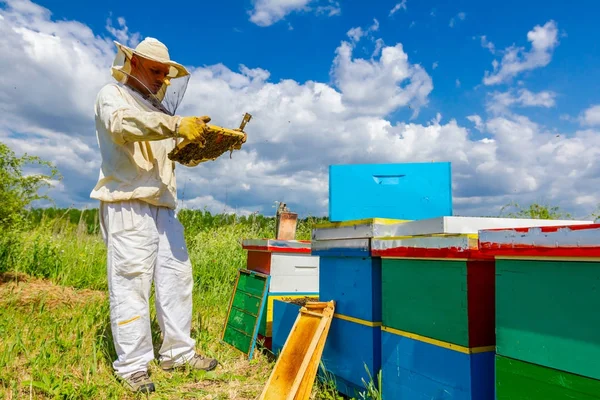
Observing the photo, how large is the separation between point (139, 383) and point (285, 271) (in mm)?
1427

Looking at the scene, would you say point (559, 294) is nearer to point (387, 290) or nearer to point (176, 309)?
point (387, 290)

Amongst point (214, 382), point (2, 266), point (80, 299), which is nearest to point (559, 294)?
point (214, 382)

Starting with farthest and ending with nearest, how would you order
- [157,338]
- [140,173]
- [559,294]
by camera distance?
1. [157,338]
2. [140,173]
3. [559,294]

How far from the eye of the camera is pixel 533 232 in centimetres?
161

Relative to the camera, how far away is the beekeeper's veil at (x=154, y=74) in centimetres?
325

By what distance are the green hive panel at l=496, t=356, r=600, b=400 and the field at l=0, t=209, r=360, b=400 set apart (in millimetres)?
1310

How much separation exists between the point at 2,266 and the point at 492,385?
19.8 feet

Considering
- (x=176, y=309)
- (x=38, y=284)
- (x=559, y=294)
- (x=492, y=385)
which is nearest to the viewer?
(x=559, y=294)

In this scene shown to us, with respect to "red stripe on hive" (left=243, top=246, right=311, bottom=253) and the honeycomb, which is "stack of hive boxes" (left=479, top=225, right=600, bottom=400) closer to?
the honeycomb

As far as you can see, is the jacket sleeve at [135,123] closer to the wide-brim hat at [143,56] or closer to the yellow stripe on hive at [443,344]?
the wide-brim hat at [143,56]

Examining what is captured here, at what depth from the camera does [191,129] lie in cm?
284

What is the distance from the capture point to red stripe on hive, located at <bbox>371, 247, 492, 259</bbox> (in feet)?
6.34

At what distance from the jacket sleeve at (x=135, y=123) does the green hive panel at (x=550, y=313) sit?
2009mm

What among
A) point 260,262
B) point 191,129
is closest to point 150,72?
point 191,129
